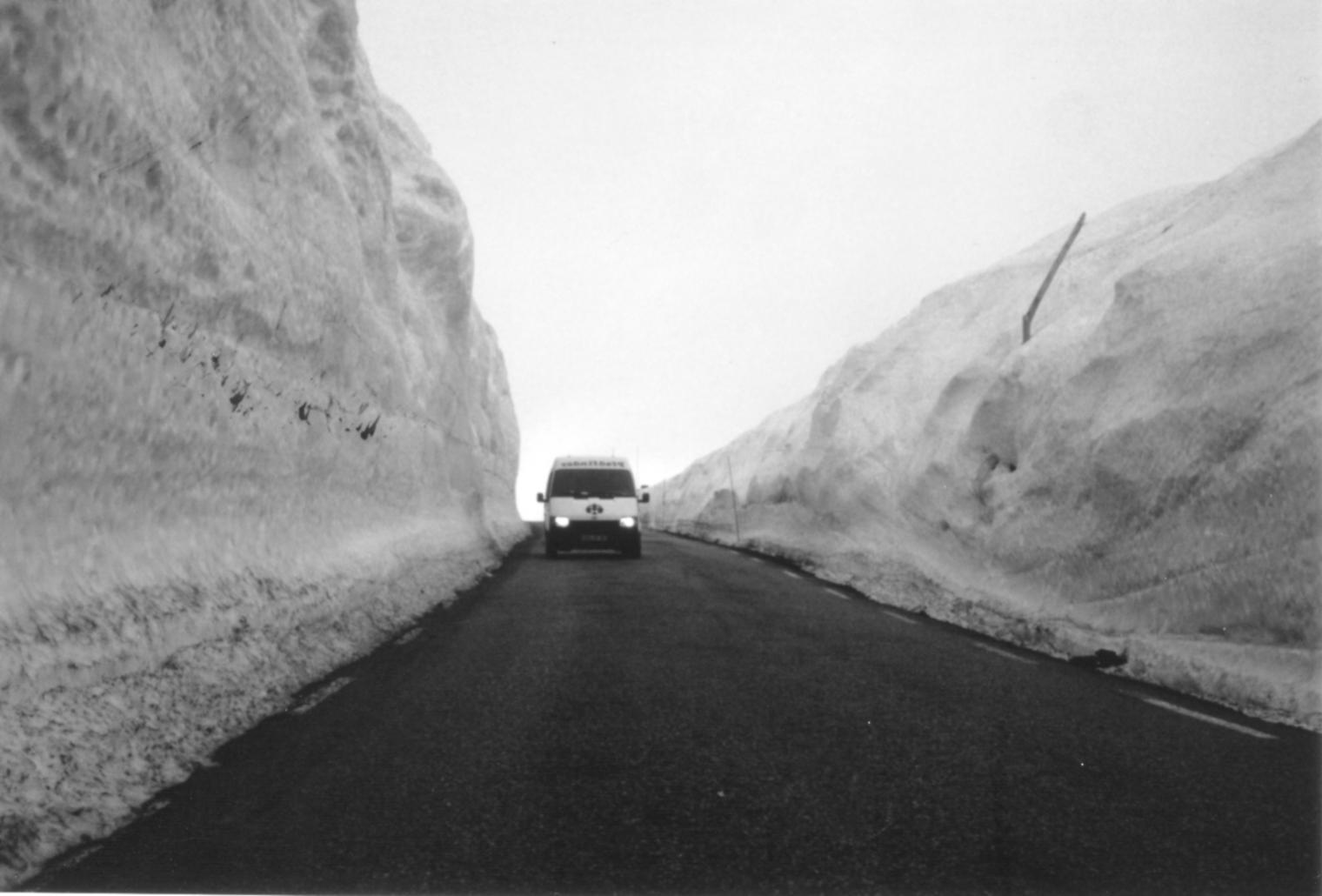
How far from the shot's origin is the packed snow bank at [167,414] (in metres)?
4.76

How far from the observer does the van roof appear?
2247cm

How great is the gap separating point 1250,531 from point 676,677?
18.0ft

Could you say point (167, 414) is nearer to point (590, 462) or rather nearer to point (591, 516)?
point (591, 516)

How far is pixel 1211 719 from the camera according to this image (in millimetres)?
5746

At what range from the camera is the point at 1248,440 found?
31.5 feet

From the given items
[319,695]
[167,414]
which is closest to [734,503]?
[167,414]

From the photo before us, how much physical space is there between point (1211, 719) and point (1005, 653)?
2.33 metres

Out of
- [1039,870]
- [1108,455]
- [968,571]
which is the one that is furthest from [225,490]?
[968,571]

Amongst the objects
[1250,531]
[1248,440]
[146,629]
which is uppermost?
[1248,440]

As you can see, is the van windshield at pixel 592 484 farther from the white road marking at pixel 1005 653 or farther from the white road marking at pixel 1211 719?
the white road marking at pixel 1211 719

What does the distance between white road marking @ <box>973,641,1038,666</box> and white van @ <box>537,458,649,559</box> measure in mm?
12567

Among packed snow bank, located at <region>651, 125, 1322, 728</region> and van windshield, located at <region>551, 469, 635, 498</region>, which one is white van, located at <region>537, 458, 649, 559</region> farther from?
packed snow bank, located at <region>651, 125, 1322, 728</region>

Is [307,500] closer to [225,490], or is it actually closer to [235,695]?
[225,490]

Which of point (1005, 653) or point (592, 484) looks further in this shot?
point (592, 484)
